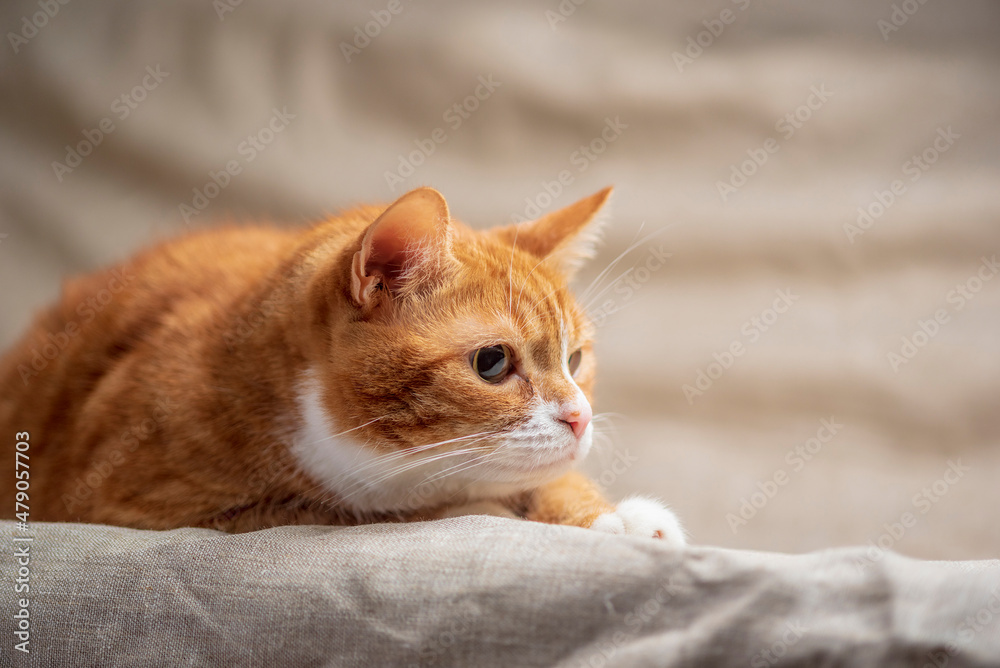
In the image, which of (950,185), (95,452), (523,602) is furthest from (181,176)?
(950,185)

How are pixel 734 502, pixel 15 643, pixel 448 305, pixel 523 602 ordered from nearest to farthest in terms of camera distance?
pixel 523 602 → pixel 15 643 → pixel 448 305 → pixel 734 502

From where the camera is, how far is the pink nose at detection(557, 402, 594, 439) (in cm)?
107

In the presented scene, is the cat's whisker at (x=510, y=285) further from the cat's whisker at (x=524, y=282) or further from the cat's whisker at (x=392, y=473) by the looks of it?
the cat's whisker at (x=392, y=473)

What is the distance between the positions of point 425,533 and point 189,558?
1.07 ft

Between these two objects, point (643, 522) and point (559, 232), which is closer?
point (643, 522)

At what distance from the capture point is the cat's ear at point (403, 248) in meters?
0.99

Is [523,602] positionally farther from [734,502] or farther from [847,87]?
[847,87]

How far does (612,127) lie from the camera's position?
2.12 metres
